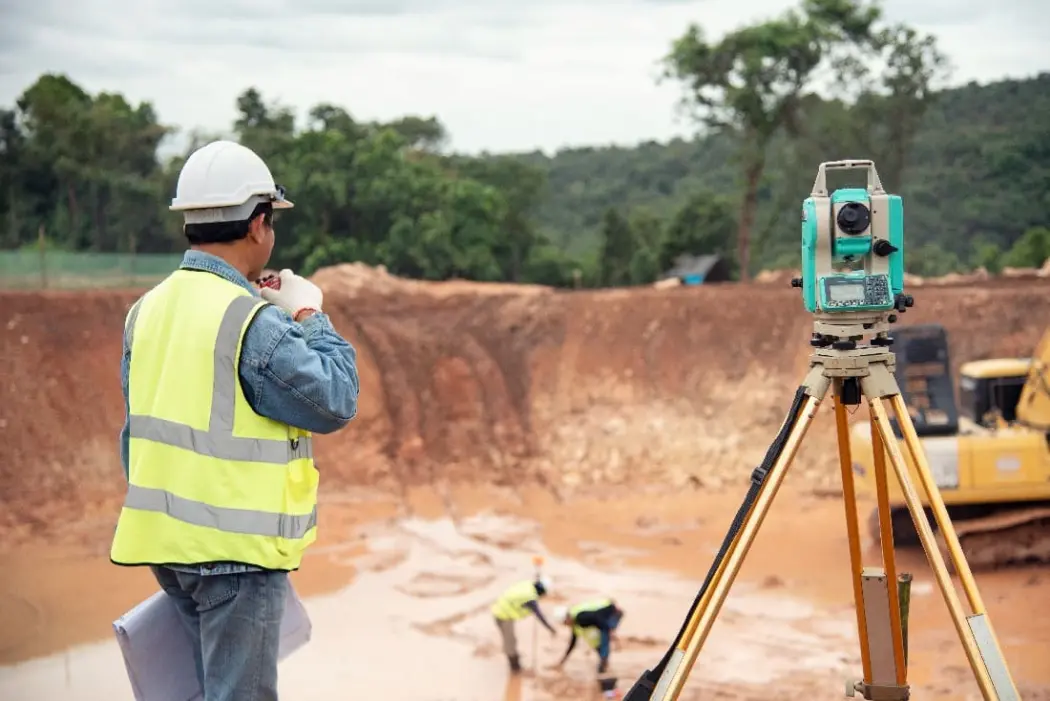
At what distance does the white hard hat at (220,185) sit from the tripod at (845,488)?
1597 mm

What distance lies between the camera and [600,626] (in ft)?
21.7

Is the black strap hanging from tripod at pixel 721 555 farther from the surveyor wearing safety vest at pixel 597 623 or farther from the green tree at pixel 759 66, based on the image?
the green tree at pixel 759 66

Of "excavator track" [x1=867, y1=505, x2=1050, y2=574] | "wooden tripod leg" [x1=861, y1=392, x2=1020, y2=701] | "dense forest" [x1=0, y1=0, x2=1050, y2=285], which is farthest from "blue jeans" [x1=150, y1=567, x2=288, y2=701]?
"dense forest" [x1=0, y1=0, x2=1050, y2=285]

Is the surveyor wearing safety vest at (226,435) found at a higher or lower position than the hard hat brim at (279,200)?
lower

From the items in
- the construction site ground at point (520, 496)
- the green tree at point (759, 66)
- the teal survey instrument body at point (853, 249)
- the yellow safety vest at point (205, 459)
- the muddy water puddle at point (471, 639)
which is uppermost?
the green tree at point (759, 66)

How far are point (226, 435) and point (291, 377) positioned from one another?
0.62 feet

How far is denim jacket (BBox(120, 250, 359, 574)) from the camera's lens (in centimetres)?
221

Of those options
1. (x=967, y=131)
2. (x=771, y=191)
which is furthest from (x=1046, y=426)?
(x=771, y=191)

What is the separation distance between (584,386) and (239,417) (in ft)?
38.3

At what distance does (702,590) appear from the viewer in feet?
10.0

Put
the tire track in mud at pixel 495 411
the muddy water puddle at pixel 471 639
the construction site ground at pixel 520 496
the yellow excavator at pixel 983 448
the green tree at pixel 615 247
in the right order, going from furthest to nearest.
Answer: the green tree at pixel 615 247
the tire track in mud at pixel 495 411
the yellow excavator at pixel 983 448
the construction site ground at pixel 520 496
the muddy water puddle at pixel 471 639

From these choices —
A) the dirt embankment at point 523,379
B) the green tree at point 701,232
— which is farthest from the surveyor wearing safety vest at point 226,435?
the green tree at point 701,232

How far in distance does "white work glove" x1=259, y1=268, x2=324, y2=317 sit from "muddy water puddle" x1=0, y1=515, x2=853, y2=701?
459 centimetres

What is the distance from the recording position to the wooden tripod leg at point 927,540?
2785mm
